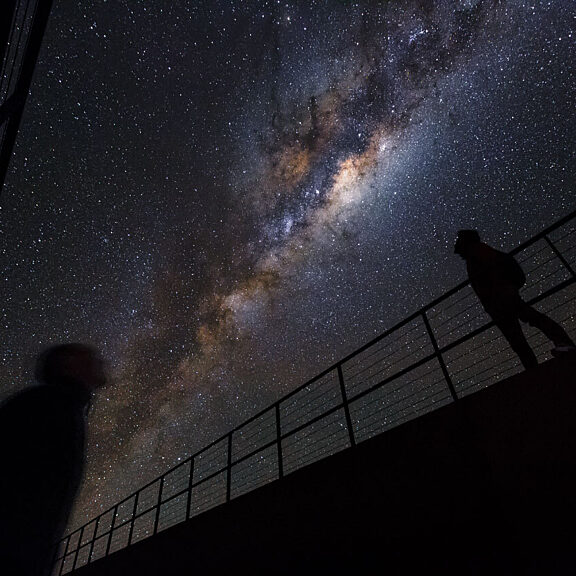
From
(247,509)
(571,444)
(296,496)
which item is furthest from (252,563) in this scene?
(571,444)

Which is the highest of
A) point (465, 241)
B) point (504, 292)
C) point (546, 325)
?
point (465, 241)

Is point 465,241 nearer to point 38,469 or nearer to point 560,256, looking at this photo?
point 560,256

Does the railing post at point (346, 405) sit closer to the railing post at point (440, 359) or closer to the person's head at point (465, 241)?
the railing post at point (440, 359)

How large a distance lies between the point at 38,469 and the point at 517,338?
4.72 metres

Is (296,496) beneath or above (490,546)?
above

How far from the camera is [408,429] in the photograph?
10.5ft

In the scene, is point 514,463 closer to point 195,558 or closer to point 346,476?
point 346,476

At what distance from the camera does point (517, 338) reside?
3494 millimetres

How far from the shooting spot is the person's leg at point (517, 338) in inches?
137

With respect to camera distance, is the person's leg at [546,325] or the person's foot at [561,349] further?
the person's leg at [546,325]

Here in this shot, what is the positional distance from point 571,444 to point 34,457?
447 cm

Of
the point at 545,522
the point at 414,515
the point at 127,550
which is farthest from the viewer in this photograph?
the point at 127,550

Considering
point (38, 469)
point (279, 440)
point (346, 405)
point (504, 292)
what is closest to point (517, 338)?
point (504, 292)

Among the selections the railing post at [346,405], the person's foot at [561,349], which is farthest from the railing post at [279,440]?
the person's foot at [561,349]
